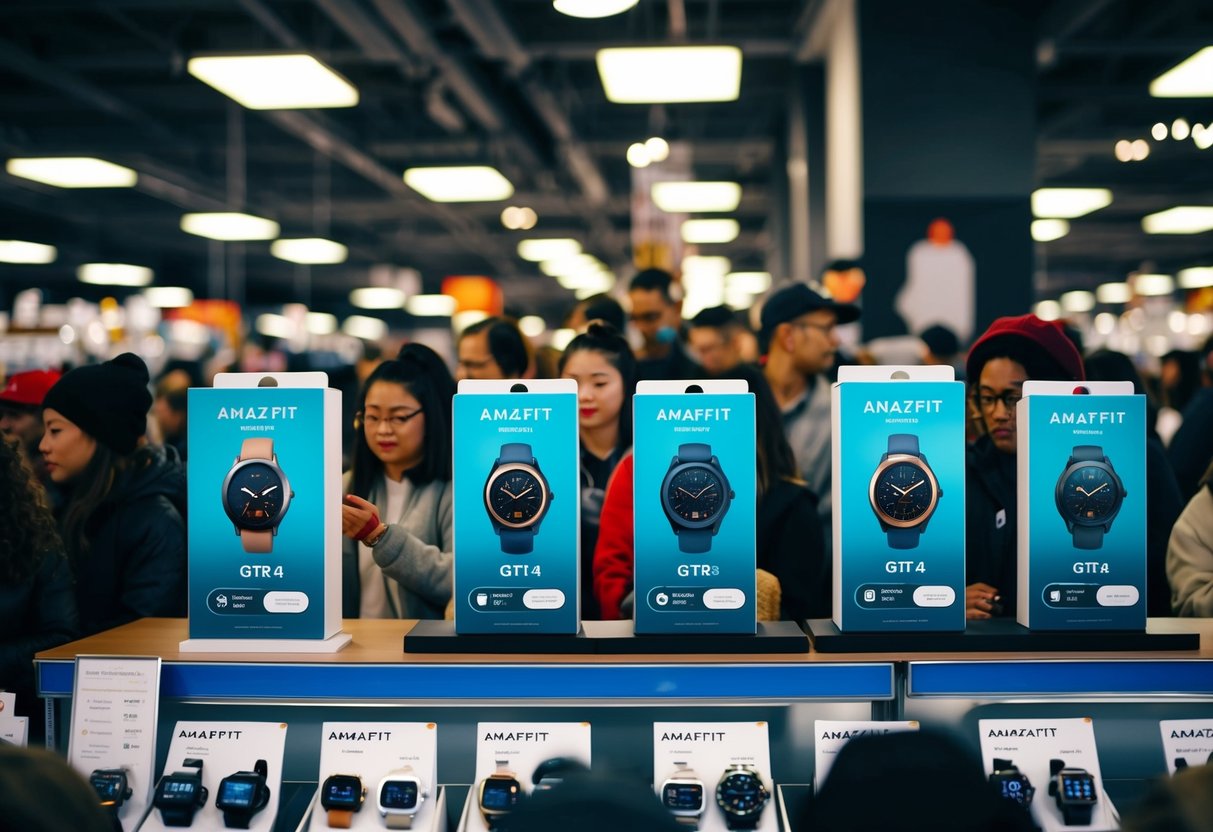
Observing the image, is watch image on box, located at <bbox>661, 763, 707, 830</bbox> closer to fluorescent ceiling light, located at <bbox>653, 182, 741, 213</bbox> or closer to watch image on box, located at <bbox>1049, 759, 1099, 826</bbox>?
watch image on box, located at <bbox>1049, 759, 1099, 826</bbox>

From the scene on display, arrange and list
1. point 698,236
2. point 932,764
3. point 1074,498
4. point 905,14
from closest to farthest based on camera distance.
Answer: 1. point 932,764
2. point 1074,498
3. point 905,14
4. point 698,236

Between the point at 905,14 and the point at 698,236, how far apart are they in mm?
7544

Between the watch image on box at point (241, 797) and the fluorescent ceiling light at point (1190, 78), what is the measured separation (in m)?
5.70

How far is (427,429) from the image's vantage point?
9.46 feet

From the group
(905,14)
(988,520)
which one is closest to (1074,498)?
(988,520)

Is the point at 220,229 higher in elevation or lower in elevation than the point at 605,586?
higher

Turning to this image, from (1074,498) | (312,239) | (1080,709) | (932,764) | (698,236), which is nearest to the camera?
(932,764)

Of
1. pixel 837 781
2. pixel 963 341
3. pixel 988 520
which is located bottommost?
pixel 837 781

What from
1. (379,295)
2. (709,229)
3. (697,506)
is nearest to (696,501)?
(697,506)

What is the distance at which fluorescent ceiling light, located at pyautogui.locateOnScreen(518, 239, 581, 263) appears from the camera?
46.4 feet

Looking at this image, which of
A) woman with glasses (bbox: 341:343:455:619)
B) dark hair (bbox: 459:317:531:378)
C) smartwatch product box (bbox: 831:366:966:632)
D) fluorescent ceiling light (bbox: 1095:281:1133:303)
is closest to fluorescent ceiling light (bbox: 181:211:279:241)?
dark hair (bbox: 459:317:531:378)

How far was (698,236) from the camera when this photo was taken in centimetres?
1423

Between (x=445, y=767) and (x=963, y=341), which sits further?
(x=963, y=341)

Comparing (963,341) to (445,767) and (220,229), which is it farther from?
(220,229)
